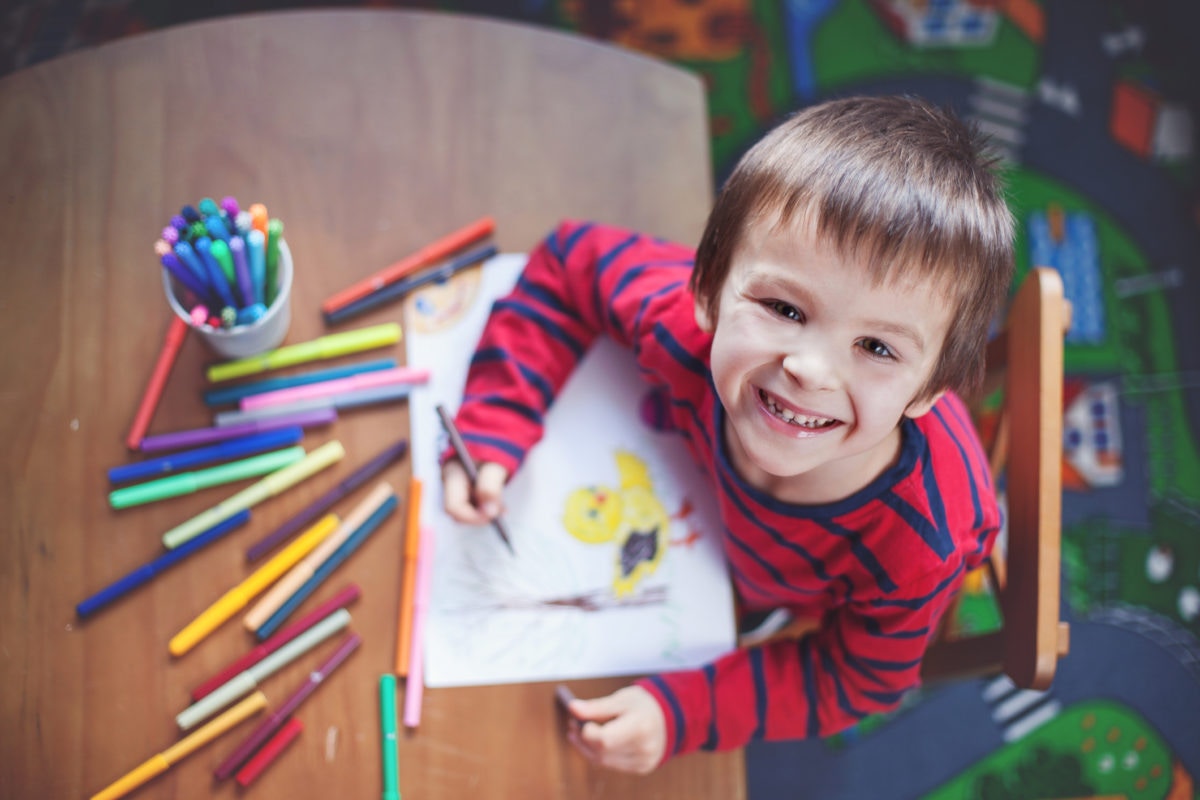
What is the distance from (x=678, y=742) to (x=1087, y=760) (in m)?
0.78

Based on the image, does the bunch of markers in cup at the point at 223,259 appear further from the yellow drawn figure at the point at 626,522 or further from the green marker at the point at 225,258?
the yellow drawn figure at the point at 626,522

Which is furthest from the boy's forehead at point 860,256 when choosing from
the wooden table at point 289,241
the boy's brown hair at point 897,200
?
the wooden table at point 289,241

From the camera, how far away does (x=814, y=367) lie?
1.65 feet

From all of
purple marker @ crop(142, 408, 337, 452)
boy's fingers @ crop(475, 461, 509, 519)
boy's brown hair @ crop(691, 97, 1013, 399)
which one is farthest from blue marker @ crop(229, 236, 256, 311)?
boy's brown hair @ crop(691, 97, 1013, 399)

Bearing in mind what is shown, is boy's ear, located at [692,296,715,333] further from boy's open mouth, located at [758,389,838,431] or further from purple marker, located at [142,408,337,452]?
Result: purple marker, located at [142,408,337,452]

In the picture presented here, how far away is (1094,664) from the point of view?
116 cm

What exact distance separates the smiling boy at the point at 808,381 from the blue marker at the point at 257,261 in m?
0.17

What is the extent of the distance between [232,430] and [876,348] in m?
0.48

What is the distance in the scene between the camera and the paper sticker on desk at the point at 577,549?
2.18ft

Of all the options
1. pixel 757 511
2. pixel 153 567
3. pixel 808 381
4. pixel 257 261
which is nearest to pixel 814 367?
pixel 808 381

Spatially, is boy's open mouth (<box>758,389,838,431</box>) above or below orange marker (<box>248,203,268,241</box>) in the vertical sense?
below

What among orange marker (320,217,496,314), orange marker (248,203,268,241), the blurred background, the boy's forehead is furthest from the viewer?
the blurred background

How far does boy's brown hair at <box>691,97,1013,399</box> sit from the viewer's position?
492 mm

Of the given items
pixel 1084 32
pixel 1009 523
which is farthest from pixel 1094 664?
pixel 1084 32
